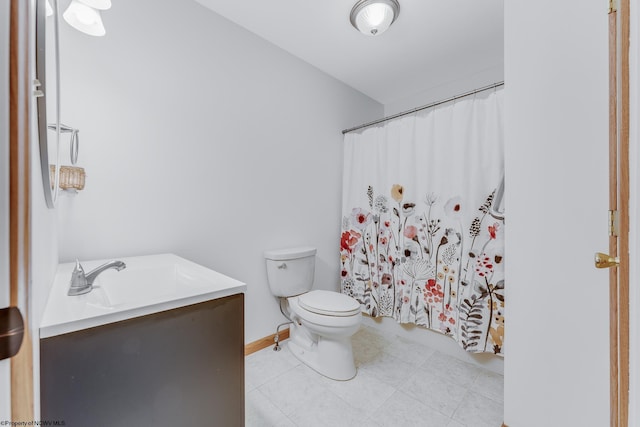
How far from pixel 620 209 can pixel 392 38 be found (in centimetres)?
173

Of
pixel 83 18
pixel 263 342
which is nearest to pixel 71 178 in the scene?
pixel 83 18

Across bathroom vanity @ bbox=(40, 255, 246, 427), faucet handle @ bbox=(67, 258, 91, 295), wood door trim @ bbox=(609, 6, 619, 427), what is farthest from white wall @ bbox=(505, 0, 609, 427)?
faucet handle @ bbox=(67, 258, 91, 295)

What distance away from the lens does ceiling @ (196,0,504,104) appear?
5.24 feet

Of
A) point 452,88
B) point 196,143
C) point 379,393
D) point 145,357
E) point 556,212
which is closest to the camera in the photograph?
point 145,357

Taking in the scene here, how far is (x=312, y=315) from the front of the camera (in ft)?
5.31

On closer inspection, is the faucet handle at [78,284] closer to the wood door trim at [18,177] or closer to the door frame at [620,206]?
the wood door trim at [18,177]

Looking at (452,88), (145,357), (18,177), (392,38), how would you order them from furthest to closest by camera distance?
1. (452,88)
2. (392,38)
3. (145,357)
4. (18,177)

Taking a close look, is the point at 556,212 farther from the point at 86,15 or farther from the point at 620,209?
the point at 86,15

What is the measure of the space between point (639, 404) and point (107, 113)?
1975 millimetres

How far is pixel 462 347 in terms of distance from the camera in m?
1.76

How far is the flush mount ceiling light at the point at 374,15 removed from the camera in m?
1.51

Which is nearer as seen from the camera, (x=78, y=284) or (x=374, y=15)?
(x=78, y=284)

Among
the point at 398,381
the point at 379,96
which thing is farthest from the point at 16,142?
the point at 379,96

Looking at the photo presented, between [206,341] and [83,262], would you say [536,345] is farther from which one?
[83,262]
